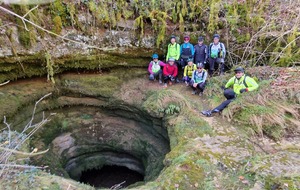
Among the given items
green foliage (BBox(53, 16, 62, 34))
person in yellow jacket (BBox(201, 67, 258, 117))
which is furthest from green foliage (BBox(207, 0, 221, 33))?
green foliage (BBox(53, 16, 62, 34))

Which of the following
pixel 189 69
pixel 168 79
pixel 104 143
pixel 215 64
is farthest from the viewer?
pixel 104 143

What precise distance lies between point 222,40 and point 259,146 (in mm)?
4703

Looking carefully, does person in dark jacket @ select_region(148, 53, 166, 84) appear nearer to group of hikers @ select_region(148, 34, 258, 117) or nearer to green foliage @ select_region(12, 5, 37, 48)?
group of hikers @ select_region(148, 34, 258, 117)

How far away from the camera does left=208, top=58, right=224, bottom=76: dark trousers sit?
9125 mm

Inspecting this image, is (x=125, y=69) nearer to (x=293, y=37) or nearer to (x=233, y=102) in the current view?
(x=233, y=102)

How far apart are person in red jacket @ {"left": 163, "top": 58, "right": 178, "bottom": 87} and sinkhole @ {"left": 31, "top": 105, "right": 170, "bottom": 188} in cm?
163

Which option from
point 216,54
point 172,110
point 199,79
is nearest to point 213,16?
point 216,54

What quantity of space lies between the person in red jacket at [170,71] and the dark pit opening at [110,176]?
4.48 meters

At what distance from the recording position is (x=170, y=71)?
918 cm

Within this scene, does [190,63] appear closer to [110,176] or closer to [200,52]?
[200,52]

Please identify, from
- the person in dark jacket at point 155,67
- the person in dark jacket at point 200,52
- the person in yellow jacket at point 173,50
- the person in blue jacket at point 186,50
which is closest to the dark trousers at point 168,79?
the person in dark jacket at point 155,67

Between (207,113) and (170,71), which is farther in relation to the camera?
(170,71)

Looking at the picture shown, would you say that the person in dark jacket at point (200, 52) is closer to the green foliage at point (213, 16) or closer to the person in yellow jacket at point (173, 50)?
the person in yellow jacket at point (173, 50)

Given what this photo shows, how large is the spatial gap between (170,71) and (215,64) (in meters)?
1.87
